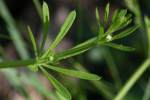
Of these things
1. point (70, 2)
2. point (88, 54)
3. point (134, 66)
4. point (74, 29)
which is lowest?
point (134, 66)

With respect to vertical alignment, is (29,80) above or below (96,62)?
above

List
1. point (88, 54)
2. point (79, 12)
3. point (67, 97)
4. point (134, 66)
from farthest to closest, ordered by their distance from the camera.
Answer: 1. point (88, 54)
2. point (134, 66)
3. point (79, 12)
4. point (67, 97)

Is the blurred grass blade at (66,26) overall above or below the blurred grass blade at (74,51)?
above

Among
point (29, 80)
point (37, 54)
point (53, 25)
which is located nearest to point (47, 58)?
point (37, 54)

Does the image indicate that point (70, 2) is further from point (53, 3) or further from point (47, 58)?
point (47, 58)

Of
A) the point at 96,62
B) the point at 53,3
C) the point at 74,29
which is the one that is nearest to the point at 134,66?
the point at 96,62

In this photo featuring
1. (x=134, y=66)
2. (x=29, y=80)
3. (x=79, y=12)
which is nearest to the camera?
(x=29, y=80)

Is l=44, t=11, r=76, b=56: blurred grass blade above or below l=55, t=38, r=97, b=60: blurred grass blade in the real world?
above

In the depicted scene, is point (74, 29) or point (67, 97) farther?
point (74, 29)

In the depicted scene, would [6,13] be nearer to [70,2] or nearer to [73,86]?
[73,86]
